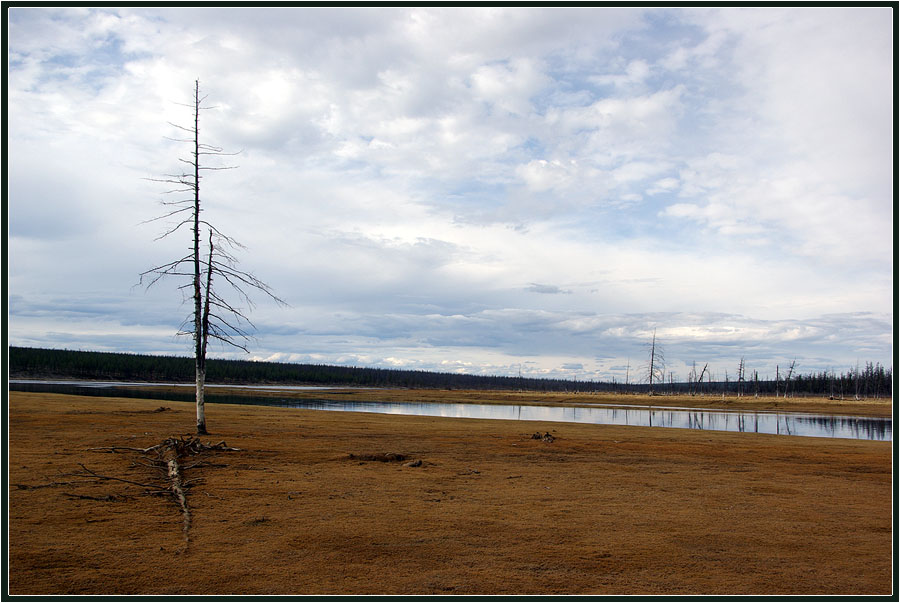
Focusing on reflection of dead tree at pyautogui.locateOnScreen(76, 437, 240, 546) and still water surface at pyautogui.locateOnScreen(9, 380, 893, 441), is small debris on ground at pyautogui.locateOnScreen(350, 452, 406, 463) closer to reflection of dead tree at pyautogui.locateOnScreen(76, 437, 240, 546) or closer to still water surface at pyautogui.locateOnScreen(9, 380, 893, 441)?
reflection of dead tree at pyautogui.locateOnScreen(76, 437, 240, 546)

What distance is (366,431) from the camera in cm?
2283

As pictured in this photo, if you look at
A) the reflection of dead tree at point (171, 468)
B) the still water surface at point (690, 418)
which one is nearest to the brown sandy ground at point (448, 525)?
the reflection of dead tree at point (171, 468)

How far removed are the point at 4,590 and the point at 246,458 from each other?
8806 mm

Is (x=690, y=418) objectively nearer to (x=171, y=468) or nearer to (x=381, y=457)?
(x=381, y=457)

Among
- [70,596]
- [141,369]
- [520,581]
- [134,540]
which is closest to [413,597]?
[520,581]

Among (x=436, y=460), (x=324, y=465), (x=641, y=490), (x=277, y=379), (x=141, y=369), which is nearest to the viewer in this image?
(x=641, y=490)

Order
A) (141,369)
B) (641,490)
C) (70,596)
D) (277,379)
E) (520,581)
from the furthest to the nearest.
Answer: (277,379)
(141,369)
(641,490)
(520,581)
(70,596)

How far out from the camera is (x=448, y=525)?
881cm

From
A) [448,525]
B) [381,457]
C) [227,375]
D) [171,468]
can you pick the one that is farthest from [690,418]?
[227,375]

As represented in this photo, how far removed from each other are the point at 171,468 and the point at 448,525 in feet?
21.8

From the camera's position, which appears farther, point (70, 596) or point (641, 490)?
point (641, 490)

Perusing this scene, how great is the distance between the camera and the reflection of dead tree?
9970 mm

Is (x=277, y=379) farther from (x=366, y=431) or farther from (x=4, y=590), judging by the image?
(x=4, y=590)

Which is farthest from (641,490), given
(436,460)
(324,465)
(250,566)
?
(250,566)
